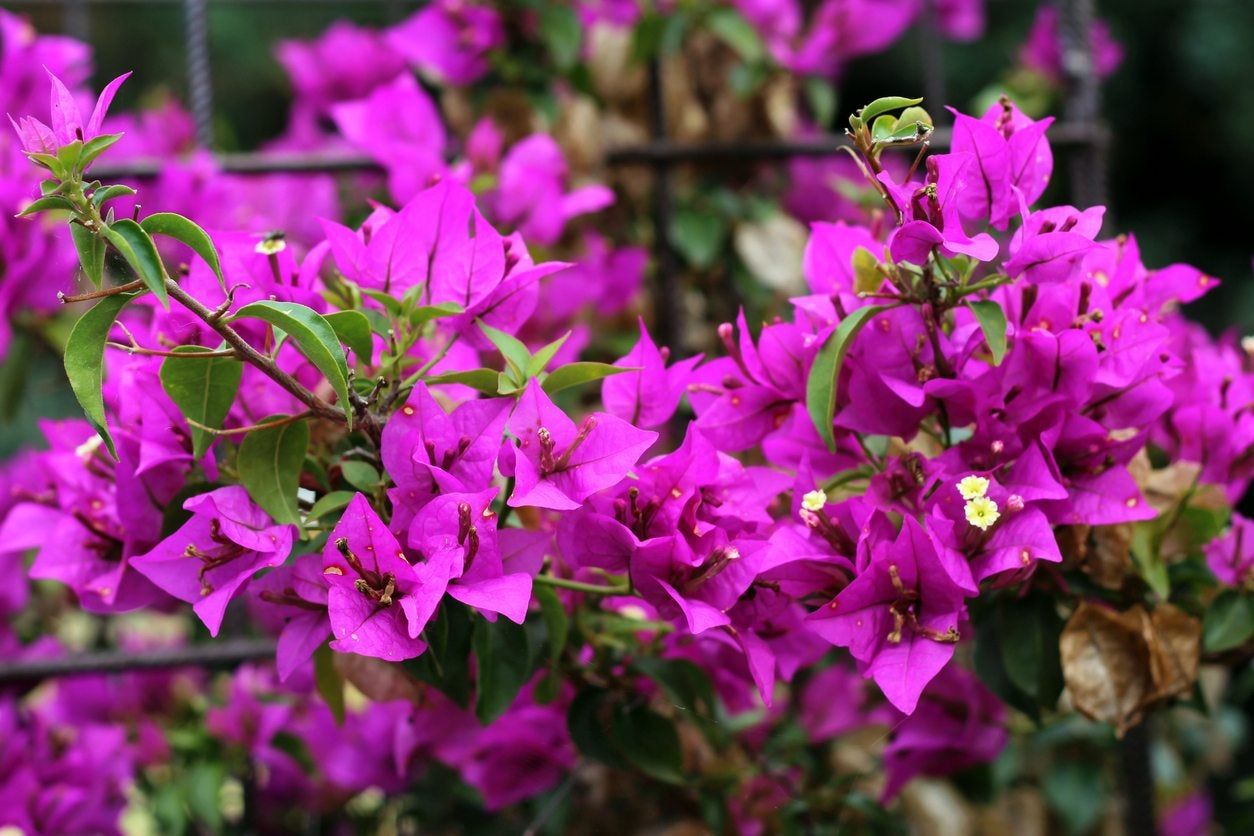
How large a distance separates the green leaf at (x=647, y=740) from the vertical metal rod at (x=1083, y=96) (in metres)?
0.71

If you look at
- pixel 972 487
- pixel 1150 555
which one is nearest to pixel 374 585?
pixel 972 487

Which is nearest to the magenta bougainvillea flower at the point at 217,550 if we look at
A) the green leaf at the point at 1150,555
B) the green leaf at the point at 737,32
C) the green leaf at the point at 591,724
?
the green leaf at the point at 591,724

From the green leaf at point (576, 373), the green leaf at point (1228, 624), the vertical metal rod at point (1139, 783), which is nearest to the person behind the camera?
the green leaf at point (576, 373)

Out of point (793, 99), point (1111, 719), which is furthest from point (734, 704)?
point (793, 99)

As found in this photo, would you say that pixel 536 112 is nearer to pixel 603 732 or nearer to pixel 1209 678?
pixel 603 732

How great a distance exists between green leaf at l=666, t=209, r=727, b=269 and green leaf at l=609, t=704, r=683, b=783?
0.58m

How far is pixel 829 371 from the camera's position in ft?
2.03

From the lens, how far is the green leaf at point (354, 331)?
0.60 m

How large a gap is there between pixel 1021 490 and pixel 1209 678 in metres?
0.80

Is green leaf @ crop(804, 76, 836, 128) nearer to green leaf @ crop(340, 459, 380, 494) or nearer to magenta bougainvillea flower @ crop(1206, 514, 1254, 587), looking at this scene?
magenta bougainvillea flower @ crop(1206, 514, 1254, 587)

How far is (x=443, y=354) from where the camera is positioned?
642mm

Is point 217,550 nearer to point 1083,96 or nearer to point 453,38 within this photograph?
point 453,38

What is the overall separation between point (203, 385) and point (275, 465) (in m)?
0.05

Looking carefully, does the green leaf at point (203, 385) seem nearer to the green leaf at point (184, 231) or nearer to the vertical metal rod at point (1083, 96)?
the green leaf at point (184, 231)
